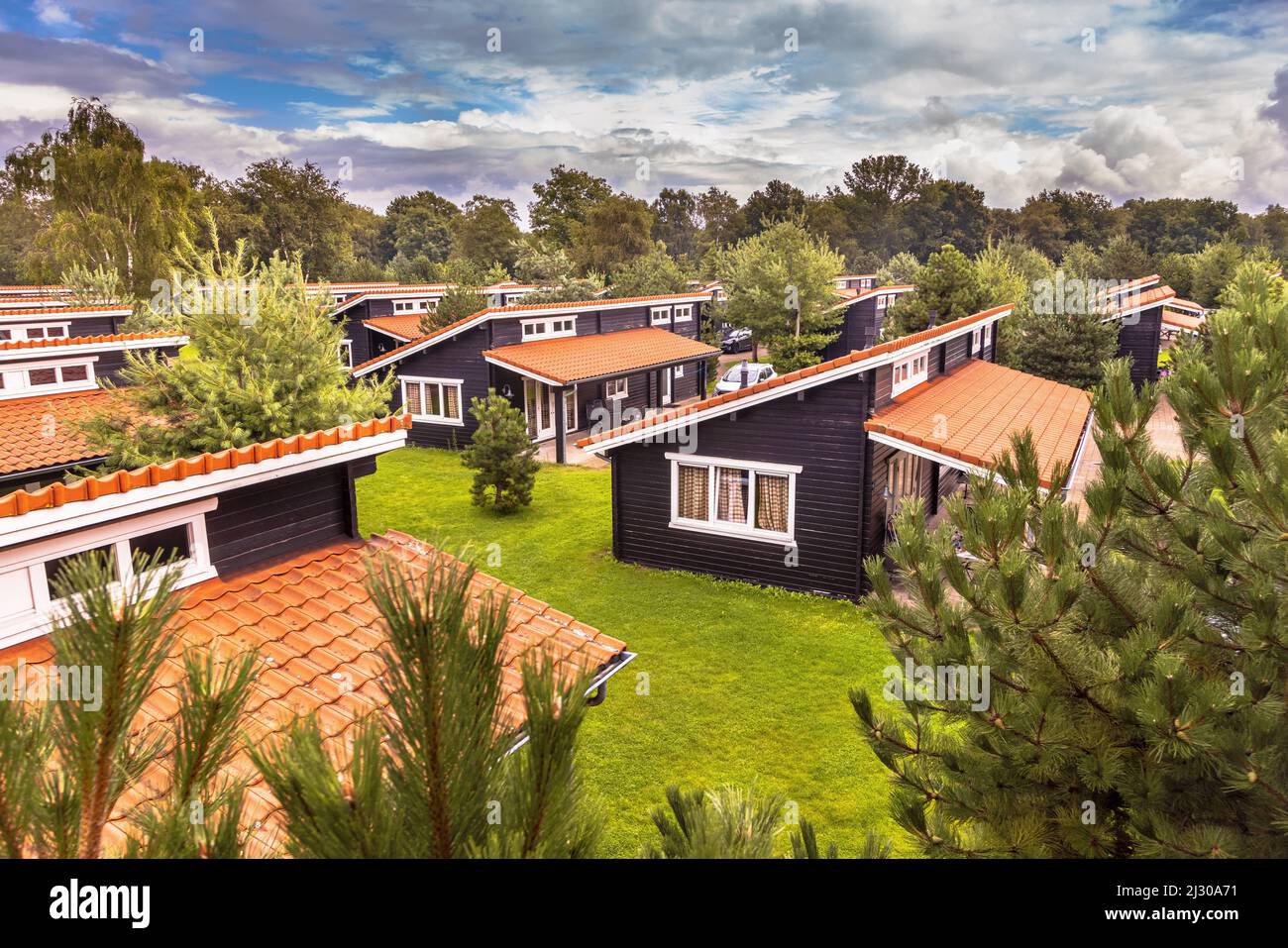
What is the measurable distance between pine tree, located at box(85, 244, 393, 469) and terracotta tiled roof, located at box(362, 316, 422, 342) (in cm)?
2117

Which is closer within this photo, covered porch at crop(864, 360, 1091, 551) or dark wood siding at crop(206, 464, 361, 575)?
dark wood siding at crop(206, 464, 361, 575)

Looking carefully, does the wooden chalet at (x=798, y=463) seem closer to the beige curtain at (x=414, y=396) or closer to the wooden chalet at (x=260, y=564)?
the wooden chalet at (x=260, y=564)

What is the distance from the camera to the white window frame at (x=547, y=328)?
91.8ft

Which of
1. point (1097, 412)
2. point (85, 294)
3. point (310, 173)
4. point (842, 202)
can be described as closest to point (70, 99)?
point (85, 294)

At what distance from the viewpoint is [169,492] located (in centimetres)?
648

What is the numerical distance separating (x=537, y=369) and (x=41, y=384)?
1302 cm

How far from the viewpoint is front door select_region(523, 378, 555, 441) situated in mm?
27219

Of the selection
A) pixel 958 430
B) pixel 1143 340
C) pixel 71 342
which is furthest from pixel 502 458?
pixel 1143 340

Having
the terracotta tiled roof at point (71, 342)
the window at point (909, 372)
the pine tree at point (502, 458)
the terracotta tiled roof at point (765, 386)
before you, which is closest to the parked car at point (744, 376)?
the window at point (909, 372)

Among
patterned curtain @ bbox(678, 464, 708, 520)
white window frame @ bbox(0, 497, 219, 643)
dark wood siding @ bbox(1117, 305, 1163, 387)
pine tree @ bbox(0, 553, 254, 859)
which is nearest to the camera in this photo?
pine tree @ bbox(0, 553, 254, 859)

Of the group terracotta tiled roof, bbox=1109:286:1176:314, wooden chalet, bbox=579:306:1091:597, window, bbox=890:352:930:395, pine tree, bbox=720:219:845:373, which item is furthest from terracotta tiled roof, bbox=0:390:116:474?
terracotta tiled roof, bbox=1109:286:1176:314

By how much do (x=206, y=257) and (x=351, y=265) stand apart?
5737 cm

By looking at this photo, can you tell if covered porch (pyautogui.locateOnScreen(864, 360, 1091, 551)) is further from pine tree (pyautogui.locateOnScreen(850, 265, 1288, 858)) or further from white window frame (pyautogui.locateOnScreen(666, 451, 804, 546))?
pine tree (pyautogui.locateOnScreen(850, 265, 1288, 858))

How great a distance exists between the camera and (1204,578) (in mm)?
4180
